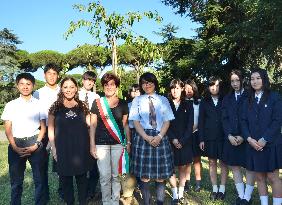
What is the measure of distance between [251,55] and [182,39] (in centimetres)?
347

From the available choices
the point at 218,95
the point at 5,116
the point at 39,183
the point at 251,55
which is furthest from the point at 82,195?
the point at 251,55

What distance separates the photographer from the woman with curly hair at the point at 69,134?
14.3 feet

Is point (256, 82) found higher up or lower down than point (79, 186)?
higher up

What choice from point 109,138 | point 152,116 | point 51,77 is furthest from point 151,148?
point 51,77

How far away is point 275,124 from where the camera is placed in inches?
170

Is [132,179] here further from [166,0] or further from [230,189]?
[166,0]

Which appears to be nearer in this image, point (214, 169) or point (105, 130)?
point (105, 130)

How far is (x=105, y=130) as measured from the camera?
14.6 feet

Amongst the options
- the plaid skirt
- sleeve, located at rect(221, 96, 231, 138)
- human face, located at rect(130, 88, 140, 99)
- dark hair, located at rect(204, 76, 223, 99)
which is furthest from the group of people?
human face, located at rect(130, 88, 140, 99)

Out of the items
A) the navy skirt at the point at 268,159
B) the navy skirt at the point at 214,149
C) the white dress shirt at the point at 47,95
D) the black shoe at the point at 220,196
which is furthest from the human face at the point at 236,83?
the white dress shirt at the point at 47,95

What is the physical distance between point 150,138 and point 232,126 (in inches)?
50.7

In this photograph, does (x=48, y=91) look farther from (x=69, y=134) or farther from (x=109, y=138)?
(x=109, y=138)

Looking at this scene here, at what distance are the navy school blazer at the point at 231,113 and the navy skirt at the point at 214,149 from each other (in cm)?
28

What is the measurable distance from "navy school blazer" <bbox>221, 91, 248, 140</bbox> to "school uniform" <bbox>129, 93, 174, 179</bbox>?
962 millimetres
